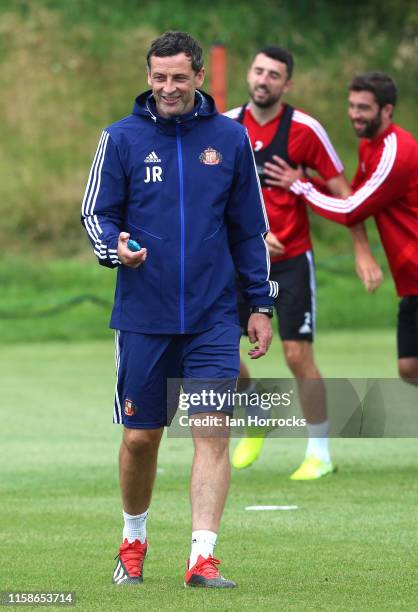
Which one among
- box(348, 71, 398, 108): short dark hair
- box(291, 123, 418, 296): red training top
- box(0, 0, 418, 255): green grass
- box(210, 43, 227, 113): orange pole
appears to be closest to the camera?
box(291, 123, 418, 296): red training top

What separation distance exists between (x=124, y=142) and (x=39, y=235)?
2124cm

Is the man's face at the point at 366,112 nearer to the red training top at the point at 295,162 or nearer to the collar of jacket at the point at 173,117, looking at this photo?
the red training top at the point at 295,162

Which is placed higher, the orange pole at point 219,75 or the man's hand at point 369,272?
the orange pole at point 219,75

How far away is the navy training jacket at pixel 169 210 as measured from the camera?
641 centimetres

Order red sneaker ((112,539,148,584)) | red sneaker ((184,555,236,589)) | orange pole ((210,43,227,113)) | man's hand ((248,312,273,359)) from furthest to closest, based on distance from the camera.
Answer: orange pole ((210,43,227,113)), man's hand ((248,312,273,359)), red sneaker ((112,539,148,584)), red sneaker ((184,555,236,589))

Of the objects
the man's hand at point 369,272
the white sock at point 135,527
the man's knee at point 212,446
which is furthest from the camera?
the man's hand at point 369,272

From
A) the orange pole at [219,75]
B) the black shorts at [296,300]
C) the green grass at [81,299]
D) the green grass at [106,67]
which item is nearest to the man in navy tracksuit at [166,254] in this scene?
the black shorts at [296,300]

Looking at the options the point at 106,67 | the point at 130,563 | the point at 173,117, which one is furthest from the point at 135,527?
the point at 106,67

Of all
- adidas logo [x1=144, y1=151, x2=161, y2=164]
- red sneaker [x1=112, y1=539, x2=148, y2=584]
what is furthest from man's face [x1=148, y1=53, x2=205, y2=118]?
red sneaker [x1=112, y1=539, x2=148, y2=584]

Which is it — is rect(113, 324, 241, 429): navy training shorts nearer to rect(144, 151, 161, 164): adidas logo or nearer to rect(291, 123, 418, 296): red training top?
rect(144, 151, 161, 164): adidas logo

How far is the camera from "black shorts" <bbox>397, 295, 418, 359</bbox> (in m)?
9.82

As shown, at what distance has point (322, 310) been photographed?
2131cm

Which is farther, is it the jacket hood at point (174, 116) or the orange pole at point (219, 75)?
the orange pole at point (219, 75)

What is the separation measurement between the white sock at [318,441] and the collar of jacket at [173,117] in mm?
3765
